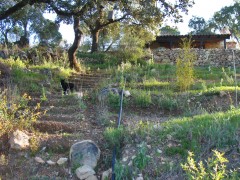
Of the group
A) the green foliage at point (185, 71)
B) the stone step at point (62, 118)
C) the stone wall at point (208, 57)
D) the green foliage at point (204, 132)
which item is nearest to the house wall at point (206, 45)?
the stone wall at point (208, 57)

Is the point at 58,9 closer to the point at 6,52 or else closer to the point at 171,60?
the point at 6,52

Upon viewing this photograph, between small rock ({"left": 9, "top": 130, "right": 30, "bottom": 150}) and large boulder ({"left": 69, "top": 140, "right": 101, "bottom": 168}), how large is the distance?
69cm

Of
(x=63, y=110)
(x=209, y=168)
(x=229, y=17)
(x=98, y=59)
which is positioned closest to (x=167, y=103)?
(x=63, y=110)

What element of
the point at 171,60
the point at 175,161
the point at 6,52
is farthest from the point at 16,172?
the point at 171,60

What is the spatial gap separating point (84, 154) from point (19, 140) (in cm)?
96

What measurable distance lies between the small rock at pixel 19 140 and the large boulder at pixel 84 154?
0.69 metres

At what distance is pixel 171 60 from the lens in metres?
18.6

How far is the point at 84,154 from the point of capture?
4359mm

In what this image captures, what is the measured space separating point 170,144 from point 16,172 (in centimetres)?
193

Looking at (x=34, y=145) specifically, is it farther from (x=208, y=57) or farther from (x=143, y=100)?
(x=208, y=57)

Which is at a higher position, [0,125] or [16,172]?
[0,125]

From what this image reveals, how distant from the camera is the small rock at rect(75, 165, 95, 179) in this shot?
4066 millimetres

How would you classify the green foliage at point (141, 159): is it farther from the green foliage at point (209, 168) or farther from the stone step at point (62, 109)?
the stone step at point (62, 109)

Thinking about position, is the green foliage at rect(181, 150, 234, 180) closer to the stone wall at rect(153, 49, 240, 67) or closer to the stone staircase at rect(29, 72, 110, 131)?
the stone staircase at rect(29, 72, 110, 131)
